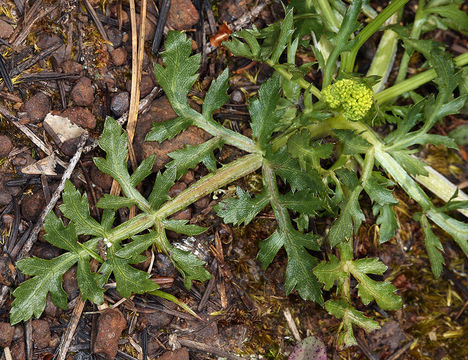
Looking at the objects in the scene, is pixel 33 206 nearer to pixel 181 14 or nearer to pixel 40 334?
pixel 40 334

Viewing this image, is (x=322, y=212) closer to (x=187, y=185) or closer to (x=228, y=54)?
(x=187, y=185)

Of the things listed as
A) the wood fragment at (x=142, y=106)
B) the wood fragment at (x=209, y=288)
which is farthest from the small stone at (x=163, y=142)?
the wood fragment at (x=209, y=288)

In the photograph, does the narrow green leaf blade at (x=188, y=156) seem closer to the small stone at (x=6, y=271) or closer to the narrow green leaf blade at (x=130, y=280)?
the narrow green leaf blade at (x=130, y=280)

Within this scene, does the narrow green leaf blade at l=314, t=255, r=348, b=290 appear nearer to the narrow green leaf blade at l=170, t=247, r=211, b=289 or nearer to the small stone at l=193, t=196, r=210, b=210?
the narrow green leaf blade at l=170, t=247, r=211, b=289

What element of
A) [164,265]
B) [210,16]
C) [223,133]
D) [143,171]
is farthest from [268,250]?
[210,16]

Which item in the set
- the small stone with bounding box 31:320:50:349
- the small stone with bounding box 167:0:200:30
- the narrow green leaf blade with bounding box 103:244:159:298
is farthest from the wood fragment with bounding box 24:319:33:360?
the small stone with bounding box 167:0:200:30
